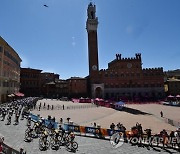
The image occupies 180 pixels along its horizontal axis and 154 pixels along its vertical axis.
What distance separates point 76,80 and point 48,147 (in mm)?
61639

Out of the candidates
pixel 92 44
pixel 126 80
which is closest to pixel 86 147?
pixel 126 80

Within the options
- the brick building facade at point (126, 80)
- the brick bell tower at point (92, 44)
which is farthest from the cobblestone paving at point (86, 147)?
the brick bell tower at point (92, 44)

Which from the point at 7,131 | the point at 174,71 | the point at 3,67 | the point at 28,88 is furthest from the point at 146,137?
the point at 174,71

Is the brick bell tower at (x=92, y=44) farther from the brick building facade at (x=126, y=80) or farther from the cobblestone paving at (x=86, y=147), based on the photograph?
the cobblestone paving at (x=86, y=147)

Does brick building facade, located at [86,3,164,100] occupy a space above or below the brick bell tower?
below

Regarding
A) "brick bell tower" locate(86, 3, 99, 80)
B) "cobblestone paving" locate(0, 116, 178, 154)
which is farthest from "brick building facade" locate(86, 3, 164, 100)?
"cobblestone paving" locate(0, 116, 178, 154)

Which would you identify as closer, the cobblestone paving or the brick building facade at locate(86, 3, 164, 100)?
the cobblestone paving

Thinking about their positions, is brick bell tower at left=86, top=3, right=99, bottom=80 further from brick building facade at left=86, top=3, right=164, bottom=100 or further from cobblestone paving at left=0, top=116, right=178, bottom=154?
cobblestone paving at left=0, top=116, right=178, bottom=154

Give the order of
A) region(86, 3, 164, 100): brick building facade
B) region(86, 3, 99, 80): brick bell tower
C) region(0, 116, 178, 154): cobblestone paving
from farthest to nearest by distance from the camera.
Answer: region(86, 3, 99, 80): brick bell tower, region(86, 3, 164, 100): brick building facade, region(0, 116, 178, 154): cobblestone paving

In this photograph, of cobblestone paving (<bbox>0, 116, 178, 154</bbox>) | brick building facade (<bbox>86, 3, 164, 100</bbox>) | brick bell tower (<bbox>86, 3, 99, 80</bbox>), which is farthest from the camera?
brick bell tower (<bbox>86, 3, 99, 80</bbox>)

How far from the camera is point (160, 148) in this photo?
1517cm

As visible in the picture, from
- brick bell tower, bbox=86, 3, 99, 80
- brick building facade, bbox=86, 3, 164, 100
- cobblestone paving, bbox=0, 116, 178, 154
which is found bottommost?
cobblestone paving, bbox=0, 116, 178, 154

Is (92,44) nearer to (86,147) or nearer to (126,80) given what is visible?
(126,80)

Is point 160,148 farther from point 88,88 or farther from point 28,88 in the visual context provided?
point 28,88
